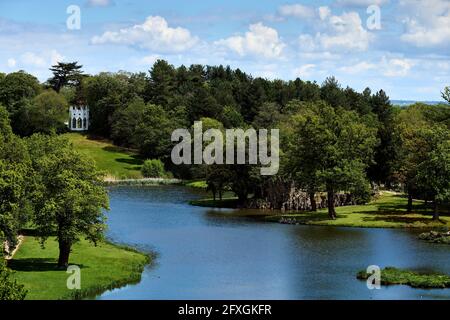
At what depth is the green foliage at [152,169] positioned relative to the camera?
15088 cm

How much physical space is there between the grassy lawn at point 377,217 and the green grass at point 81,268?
28285 millimetres

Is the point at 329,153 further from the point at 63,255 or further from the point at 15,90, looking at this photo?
the point at 15,90

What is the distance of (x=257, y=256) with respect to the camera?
220ft

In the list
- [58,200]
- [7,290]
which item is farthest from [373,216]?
[7,290]

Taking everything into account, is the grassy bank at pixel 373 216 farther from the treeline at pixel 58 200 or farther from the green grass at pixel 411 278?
the treeline at pixel 58 200

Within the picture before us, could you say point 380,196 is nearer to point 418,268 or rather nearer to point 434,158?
point 434,158

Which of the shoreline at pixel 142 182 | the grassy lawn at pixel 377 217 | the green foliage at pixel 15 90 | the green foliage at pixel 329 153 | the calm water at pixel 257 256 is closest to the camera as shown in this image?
the calm water at pixel 257 256

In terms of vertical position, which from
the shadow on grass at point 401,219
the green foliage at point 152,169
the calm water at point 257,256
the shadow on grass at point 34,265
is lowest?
the calm water at point 257,256

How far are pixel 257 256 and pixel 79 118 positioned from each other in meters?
128

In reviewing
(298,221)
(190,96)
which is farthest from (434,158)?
(190,96)

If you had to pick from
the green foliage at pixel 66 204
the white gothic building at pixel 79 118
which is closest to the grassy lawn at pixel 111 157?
the white gothic building at pixel 79 118

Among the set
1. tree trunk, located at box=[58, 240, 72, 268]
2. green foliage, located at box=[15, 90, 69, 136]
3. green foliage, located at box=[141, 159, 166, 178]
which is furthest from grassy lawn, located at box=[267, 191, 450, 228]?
green foliage, located at box=[15, 90, 69, 136]

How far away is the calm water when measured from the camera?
53344mm
